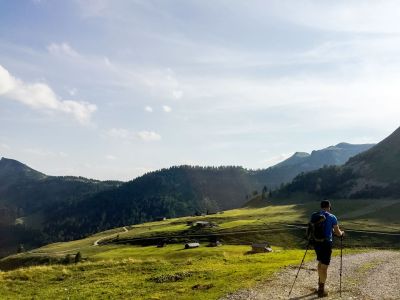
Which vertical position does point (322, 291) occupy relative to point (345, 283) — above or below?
above

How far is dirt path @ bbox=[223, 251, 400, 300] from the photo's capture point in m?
24.6

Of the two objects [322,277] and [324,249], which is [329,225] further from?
[322,277]

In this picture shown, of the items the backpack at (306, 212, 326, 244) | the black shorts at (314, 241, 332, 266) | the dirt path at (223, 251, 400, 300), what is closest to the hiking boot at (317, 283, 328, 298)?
the dirt path at (223, 251, 400, 300)

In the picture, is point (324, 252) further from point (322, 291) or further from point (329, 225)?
point (322, 291)

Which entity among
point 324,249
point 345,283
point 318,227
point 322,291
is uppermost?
point 318,227

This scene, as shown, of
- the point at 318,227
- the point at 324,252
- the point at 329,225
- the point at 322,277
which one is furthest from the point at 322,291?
the point at 329,225

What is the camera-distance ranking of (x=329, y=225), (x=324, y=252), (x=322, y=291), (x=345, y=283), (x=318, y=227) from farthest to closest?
1. (x=345, y=283)
2. (x=329, y=225)
3. (x=318, y=227)
4. (x=322, y=291)
5. (x=324, y=252)

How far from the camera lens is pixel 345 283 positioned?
2750 cm

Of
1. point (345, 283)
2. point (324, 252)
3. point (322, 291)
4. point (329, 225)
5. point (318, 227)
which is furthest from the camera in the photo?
point (345, 283)

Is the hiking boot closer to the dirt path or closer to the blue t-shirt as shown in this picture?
the dirt path

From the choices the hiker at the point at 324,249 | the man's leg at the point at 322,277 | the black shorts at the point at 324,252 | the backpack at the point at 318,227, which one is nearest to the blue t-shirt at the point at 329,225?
the hiker at the point at 324,249

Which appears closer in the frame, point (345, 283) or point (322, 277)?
point (322, 277)

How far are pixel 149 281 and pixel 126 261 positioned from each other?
1353cm

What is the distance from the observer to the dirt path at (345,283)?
2461cm
